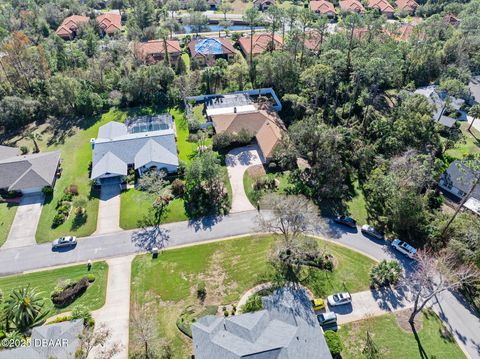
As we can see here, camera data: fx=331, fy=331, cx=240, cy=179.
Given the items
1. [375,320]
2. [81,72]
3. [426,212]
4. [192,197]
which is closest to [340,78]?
[426,212]

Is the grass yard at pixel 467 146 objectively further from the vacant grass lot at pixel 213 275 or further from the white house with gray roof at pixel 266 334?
the white house with gray roof at pixel 266 334

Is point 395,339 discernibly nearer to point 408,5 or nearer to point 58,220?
point 58,220

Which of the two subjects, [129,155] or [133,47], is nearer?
[129,155]

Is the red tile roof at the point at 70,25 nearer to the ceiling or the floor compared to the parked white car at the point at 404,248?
nearer to the ceiling

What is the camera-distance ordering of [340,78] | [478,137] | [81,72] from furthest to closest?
[81,72] < [340,78] < [478,137]

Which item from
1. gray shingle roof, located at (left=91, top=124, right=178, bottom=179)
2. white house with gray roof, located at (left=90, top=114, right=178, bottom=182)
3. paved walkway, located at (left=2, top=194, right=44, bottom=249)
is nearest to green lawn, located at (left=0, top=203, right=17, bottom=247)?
paved walkway, located at (left=2, top=194, right=44, bottom=249)

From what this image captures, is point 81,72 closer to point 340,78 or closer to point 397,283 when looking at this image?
point 340,78

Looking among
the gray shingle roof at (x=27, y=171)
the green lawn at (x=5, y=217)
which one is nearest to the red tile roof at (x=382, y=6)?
the gray shingle roof at (x=27, y=171)
